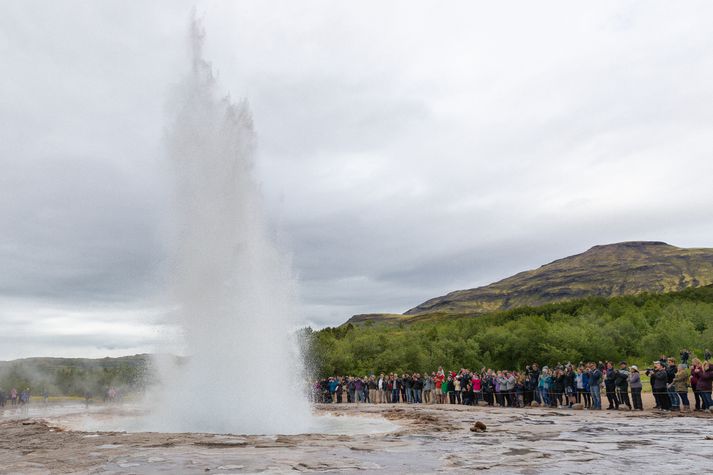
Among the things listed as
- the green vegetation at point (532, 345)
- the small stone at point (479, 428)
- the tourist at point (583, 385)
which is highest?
the green vegetation at point (532, 345)

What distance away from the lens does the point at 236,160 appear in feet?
68.8

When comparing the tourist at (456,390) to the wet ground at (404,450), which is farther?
the tourist at (456,390)

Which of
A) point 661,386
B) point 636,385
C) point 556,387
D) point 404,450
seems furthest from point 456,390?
point 404,450

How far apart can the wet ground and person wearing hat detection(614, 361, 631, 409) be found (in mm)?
4127

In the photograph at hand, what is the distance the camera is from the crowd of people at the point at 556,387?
18688 millimetres

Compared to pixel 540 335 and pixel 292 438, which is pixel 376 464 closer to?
pixel 292 438

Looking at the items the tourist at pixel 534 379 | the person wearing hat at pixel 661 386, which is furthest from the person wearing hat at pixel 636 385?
the tourist at pixel 534 379

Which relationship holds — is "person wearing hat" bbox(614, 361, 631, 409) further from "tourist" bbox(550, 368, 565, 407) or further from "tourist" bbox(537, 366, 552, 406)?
"tourist" bbox(537, 366, 552, 406)

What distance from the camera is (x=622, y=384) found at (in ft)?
71.2

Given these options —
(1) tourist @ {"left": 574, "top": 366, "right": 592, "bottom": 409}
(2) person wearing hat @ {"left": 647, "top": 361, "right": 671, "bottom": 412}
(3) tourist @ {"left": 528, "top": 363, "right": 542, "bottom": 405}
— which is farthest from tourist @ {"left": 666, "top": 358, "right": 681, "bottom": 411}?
(3) tourist @ {"left": 528, "top": 363, "right": 542, "bottom": 405}

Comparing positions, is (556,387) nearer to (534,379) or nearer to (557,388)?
(557,388)

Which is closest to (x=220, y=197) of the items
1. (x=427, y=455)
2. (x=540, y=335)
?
(x=427, y=455)

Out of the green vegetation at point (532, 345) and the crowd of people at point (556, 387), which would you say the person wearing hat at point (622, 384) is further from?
the green vegetation at point (532, 345)

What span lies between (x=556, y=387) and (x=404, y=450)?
50.4 feet
